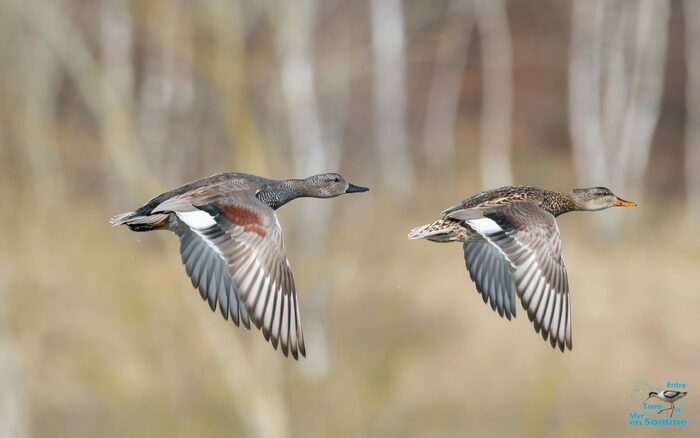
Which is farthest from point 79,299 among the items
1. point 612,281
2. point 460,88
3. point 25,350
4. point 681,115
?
point 681,115

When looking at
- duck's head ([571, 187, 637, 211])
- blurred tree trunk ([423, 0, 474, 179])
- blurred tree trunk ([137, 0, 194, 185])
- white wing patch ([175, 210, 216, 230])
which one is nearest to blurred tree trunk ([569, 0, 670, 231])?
blurred tree trunk ([423, 0, 474, 179])

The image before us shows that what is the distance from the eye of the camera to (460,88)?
32.1m

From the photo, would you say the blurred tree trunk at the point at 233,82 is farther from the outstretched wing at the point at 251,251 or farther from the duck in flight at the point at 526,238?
the outstretched wing at the point at 251,251

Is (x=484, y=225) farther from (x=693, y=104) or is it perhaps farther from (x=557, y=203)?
(x=693, y=104)

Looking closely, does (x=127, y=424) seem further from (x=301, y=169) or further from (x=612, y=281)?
(x=612, y=281)

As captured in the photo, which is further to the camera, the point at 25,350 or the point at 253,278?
the point at 25,350

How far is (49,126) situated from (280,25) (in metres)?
8.62

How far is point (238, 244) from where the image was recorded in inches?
282

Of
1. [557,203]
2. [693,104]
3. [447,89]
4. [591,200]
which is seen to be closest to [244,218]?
[557,203]

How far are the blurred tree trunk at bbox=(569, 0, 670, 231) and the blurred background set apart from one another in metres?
0.08

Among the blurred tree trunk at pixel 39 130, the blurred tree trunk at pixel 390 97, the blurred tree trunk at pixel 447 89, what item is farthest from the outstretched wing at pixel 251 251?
the blurred tree trunk at pixel 447 89

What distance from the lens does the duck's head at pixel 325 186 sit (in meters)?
8.45

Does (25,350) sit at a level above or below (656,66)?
below

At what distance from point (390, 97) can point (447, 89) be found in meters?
5.58
